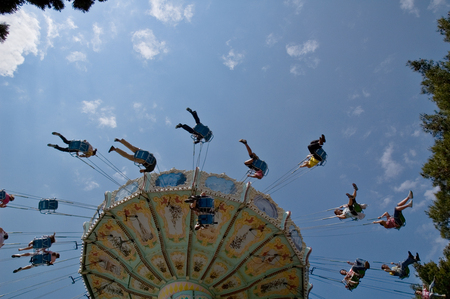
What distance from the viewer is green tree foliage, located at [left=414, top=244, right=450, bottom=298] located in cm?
1041

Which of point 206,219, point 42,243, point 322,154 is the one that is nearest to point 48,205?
point 42,243

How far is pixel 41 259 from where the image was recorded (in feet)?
42.7

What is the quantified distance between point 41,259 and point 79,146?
17.8 feet

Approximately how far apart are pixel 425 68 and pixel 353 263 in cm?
912

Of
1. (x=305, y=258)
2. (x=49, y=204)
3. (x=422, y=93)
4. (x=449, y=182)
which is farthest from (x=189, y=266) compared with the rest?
(x=422, y=93)

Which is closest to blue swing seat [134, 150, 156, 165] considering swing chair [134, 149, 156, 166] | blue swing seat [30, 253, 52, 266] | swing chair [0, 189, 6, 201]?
swing chair [134, 149, 156, 166]

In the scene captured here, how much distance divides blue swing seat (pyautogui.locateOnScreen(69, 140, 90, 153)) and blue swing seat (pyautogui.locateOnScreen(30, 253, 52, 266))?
511 cm

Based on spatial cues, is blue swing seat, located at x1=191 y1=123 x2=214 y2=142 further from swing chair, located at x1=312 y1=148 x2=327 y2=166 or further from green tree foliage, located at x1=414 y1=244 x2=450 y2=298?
green tree foliage, located at x1=414 y1=244 x2=450 y2=298

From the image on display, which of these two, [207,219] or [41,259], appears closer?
[207,219]

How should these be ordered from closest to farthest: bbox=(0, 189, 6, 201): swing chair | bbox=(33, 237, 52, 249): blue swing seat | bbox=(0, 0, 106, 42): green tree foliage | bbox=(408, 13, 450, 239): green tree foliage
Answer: bbox=(0, 0, 106, 42): green tree foliage < bbox=(408, 13, 450, 239): green tree foliage < bbox=(0, 189, 6, 201): swing chair < bbox=(33, 237, 52, 249): blue swing seat

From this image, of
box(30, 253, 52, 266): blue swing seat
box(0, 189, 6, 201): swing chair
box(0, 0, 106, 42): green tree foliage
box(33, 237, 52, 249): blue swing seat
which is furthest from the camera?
box(30, 253, 52, 266): blue swing seat

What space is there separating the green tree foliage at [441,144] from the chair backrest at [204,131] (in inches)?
323

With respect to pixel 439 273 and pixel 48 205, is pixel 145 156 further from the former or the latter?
pixel 439 273

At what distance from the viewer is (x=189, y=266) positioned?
43.6 ft
